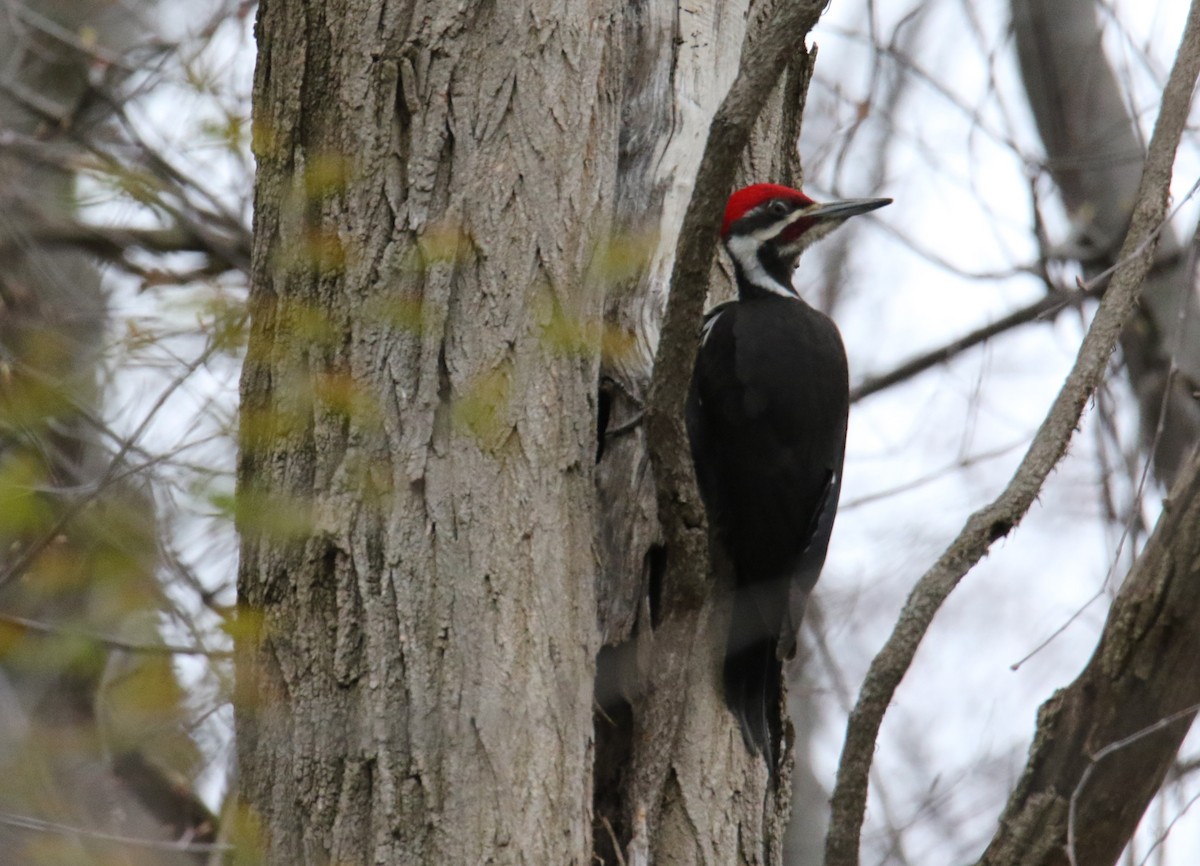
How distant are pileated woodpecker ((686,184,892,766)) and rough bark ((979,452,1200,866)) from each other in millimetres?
714

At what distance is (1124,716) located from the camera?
2.78 metres

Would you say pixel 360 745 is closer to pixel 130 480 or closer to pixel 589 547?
pixel 589 547

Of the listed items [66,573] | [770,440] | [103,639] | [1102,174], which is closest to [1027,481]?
[770,440]

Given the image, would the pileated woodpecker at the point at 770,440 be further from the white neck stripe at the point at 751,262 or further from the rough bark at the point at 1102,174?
the rough bark at the point at 1102,174

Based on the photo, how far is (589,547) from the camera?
2863 mm

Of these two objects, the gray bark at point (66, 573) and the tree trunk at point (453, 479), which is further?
the gray bark at point (66, 573)

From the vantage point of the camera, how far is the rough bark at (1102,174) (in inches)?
217

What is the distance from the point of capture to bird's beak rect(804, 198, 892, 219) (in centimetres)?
400

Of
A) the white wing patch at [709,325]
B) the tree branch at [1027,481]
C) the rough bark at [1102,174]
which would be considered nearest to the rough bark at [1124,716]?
the tree branch at [1027,481]

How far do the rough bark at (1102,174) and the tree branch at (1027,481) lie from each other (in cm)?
237

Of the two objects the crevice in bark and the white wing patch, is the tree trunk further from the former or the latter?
the white wing patch

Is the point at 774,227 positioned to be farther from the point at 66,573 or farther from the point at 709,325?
the point at 66,573

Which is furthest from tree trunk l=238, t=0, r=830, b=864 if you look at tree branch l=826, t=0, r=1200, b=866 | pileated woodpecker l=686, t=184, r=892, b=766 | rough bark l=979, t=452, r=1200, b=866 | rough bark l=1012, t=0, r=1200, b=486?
rough bark l=1012, t=0, r=1200, b=486

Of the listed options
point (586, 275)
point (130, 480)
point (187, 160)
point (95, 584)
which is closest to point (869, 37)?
point (187, 160)
